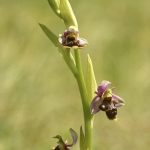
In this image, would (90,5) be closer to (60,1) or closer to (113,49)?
(113,49)

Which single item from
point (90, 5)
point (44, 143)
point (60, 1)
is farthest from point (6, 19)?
point (60, 1)

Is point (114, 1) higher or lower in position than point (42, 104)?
higher

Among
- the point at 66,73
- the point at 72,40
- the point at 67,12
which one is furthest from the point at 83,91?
the point at 66,73

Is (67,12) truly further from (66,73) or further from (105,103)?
(66,73)

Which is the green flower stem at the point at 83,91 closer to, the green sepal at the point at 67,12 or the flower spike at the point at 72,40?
the flower spike at the point at 72,40

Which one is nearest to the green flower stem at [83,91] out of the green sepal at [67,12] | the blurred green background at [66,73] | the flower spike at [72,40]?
the flower spike at [72,40]

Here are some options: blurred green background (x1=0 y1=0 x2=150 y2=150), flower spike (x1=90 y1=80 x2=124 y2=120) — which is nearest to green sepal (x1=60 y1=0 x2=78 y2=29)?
flower spike (x1=90 y1=80 x2=124 y2=120)

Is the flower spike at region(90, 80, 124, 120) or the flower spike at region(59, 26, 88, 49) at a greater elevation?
the flower spike at region(59, 26, 88, 49)

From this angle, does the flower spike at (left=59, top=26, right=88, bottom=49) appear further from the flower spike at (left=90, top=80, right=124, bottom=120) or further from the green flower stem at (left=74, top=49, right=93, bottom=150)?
the flower spike at (left=90, top=80, right=124, bottom=120)
